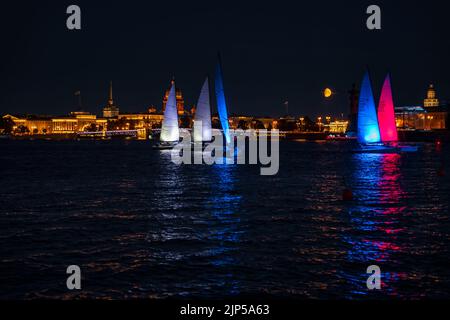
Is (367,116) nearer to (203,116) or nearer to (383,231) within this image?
(203,116)

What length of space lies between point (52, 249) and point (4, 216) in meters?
7.96

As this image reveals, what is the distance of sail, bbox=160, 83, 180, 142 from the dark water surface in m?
49.3

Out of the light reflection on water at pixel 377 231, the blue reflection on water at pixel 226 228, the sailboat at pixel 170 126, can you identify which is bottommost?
the light reflection on water at pixel 377 231

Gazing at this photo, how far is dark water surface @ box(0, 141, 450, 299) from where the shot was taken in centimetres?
1313

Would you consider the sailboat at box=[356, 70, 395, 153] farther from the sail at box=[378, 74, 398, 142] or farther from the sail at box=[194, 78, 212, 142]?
the sail at box=[194, 78, 212, 142]

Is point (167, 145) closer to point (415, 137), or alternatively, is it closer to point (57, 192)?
point (57, 192)

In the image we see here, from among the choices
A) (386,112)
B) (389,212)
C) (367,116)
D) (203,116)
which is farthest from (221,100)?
(389,212)

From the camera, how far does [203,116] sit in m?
72.1

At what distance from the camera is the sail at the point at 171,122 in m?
83.6

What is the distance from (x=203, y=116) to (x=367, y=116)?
812 inches

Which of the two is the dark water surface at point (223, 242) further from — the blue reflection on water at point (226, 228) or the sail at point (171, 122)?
the sail at point (171, 122)

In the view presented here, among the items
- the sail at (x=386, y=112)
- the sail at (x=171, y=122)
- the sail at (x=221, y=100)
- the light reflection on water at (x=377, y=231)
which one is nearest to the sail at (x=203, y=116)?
the sail at (x=221, y=100)

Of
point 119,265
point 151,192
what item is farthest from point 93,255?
point 151,192
